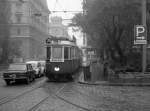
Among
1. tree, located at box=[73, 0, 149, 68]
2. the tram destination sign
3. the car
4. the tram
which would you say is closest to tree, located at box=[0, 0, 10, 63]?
tree, located at box=[73, 0, 149, 68]

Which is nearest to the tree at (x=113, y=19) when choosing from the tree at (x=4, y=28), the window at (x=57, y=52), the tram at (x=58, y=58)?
the tram at (x=58, y=58)

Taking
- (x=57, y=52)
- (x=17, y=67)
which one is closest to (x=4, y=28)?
(x=57, y=52)

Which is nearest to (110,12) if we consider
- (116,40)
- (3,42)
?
(116,40)

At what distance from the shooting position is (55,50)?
2309cm

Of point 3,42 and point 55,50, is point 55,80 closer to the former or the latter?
point 55,50

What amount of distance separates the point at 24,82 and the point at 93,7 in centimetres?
855

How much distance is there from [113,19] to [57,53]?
18.8ft

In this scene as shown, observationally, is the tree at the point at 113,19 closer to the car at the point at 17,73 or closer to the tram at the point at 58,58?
the tram at the point at 58,58

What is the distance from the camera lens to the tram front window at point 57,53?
74.9ft

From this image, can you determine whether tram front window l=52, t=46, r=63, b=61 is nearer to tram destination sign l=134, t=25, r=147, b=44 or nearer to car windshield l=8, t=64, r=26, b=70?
car windshield l=8, t=64, r=26, b=70

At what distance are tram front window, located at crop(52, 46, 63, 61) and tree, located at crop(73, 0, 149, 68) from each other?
4.54 m

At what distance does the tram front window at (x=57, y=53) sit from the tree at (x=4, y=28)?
119ft

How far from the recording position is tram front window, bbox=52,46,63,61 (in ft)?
74.9

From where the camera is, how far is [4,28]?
190ft
